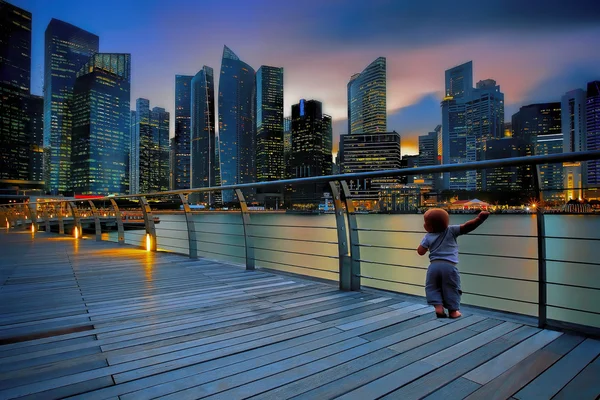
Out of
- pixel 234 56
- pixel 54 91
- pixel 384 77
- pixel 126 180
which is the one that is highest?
pixel 234 56

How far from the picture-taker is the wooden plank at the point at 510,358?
1527 mm

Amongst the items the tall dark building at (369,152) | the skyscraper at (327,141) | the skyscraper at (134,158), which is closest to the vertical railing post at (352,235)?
the tall dark building at (369,152)

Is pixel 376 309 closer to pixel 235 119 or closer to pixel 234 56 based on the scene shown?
pixel 235 119

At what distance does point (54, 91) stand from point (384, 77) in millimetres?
139277

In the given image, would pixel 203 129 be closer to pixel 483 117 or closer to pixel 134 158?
pixel 134 158

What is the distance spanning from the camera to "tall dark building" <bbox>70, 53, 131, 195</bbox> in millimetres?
109750

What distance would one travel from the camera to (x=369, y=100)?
497 feet

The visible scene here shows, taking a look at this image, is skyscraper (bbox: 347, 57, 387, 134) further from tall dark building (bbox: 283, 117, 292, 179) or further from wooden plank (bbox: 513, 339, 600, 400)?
wooden plank (bbox: 513, 339, 600, 400)

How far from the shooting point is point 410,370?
1582 millimetres

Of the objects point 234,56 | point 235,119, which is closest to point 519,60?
point 235,119

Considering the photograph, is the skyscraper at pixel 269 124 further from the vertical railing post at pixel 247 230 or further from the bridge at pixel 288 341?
the bridge at pixel 288 341

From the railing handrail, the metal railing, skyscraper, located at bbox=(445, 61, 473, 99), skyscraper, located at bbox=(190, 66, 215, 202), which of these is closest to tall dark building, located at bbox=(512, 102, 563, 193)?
skyscraper, located at bbox=(445, 61, 473, 99)

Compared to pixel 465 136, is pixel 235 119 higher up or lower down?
higher up

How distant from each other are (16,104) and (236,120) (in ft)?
235
